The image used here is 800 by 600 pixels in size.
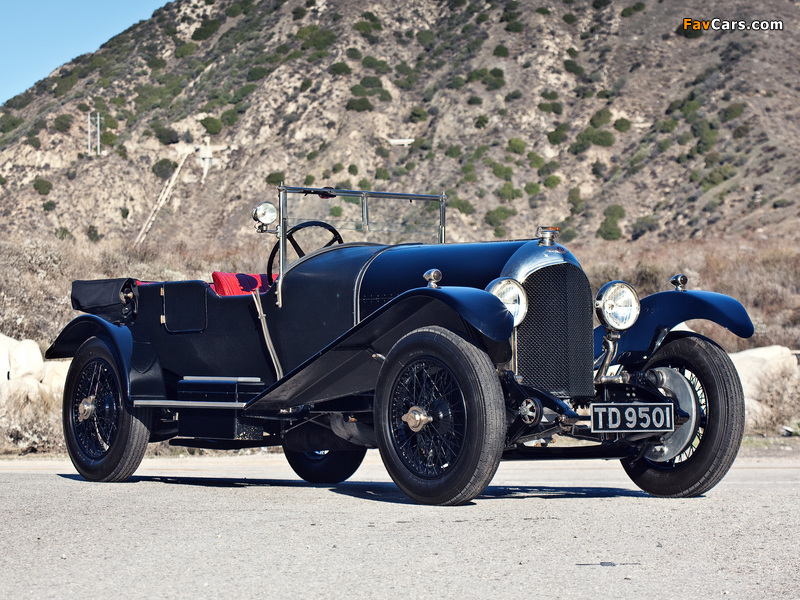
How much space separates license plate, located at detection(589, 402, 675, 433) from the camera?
238 inches

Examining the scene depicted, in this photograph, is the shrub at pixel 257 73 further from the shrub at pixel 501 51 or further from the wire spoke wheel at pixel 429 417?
the wire spoke wheel at pixel 429 417

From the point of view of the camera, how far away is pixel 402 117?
5825 centimetres

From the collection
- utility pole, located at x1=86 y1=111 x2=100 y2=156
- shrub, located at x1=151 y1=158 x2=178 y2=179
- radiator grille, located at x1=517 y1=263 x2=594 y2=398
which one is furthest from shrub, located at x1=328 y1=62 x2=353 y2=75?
radiator grille, located at x1=517 y1=263 x2=594 y2=398

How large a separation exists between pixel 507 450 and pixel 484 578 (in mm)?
2388

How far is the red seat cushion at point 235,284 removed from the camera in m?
8.05

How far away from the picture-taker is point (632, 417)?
617cm

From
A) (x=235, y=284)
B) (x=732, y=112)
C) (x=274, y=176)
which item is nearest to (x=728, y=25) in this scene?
(x=732, y=112)

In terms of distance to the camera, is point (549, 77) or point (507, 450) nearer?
point (507, 450)

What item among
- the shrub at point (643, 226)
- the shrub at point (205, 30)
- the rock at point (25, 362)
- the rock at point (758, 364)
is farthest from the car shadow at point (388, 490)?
the shrub at point (205, 30)

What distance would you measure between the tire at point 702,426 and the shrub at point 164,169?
5243cm

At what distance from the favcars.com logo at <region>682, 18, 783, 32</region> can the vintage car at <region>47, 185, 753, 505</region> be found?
2110 inches

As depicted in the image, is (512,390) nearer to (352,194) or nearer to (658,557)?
(658,557)

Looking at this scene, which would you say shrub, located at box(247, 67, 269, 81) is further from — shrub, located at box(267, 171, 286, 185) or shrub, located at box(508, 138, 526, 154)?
shrub, located at box(508, 138, 526, 154)

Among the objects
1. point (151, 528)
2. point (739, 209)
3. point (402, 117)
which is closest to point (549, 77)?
point (402, 117)
